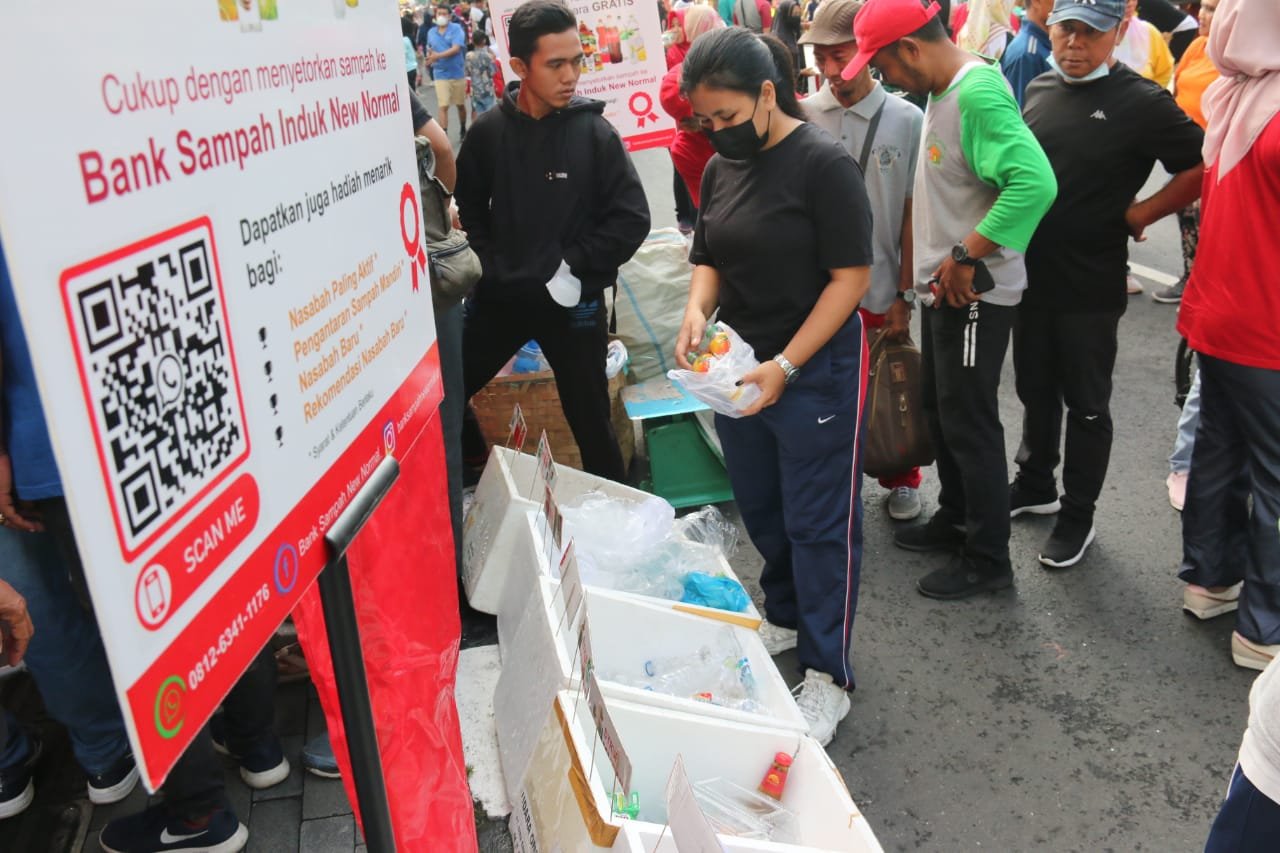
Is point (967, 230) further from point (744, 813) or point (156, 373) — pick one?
point (156, 373)

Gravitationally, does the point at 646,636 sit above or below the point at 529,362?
below

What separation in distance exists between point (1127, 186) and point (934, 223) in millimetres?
626

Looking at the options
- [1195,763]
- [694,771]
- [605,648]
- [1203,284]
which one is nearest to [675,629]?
[605,648]

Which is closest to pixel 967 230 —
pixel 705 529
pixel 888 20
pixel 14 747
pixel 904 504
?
pixel 888 20

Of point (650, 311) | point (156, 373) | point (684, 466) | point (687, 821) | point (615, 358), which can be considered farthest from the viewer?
point (650, 311)

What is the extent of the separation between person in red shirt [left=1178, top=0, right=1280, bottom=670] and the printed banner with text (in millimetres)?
2658

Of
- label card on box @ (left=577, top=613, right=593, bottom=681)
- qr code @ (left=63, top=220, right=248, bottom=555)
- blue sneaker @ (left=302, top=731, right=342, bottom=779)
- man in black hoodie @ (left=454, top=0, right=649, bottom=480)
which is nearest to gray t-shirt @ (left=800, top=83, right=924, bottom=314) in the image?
man in black hoodie @ (left=454, top=0, right=649, bottom=480)

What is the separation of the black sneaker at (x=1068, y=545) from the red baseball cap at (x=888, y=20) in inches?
70.3

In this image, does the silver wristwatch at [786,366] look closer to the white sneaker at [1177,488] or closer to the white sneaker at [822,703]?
the white sneaker at [822,703]

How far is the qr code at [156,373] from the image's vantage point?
783 millimetres

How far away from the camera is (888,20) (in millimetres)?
2865

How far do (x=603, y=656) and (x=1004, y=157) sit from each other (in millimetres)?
1747

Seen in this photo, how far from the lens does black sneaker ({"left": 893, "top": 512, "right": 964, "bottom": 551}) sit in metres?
3.79

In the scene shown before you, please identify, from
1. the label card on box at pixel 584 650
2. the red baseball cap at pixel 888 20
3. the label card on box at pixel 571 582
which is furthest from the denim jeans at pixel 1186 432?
the label card on box at pixel 584 650
